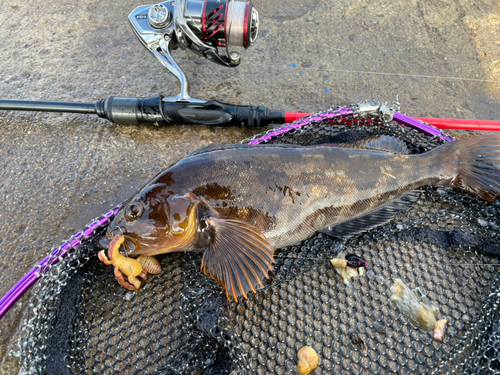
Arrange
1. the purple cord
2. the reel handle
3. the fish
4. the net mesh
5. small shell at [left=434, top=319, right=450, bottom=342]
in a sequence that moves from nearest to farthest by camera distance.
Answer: the purple cord → the net mesh → the fish → small shell at [left=434, top=319, right=450, bottom=342] → the reel handle

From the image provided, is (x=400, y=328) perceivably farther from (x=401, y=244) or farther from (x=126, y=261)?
(x=126, y=261)

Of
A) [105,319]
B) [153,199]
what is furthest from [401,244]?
[105,319]

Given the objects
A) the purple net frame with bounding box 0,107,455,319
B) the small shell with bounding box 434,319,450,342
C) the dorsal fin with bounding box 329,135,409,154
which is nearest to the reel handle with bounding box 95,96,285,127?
the purple net frame with bounding box 0,107,455,319

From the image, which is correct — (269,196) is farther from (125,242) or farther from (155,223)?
(125,242)

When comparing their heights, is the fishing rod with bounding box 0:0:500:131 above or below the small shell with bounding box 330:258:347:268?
above

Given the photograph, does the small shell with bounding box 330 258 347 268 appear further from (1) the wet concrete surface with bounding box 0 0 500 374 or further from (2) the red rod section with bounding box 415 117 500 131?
(1) the wet concrete surface with bounding box 0 0 500 374
